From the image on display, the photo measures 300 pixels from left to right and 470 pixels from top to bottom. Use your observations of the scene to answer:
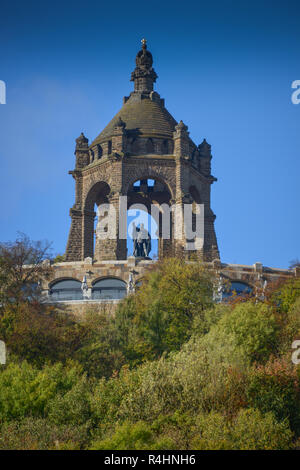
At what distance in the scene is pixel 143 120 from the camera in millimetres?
79250

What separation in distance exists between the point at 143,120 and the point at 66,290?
57.5ft

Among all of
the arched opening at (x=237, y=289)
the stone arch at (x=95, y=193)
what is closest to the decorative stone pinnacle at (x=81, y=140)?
the stone arch at (x=95, y=193)

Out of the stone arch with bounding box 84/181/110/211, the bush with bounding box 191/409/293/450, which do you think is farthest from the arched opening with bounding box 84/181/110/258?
the bush with bounding box 191/409/293/450

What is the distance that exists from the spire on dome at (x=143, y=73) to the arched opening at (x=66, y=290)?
21.2 metres

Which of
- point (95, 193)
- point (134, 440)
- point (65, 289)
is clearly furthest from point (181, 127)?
point (134, 440)

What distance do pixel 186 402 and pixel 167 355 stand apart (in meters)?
10.5

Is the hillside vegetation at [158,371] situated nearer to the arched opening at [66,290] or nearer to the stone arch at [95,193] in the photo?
the arched opening at [66,290]

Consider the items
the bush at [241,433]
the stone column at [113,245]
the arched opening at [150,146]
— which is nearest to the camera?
the bush at [241,433]

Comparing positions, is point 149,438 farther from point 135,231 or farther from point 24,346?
point 135,231

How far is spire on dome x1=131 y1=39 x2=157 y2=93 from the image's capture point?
83500 mm

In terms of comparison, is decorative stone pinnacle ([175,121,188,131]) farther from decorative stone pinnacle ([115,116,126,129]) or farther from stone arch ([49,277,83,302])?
stone arch ([49,277,83,302])

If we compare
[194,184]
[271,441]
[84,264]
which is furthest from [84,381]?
[194,184]

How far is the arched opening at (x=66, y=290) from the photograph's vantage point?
223ft

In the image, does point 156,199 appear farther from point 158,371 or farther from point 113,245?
point 158,371
